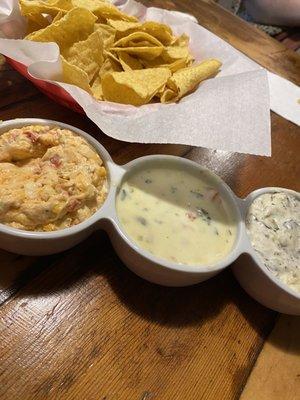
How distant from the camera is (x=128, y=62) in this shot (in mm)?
1361

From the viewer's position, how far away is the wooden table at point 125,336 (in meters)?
0.75

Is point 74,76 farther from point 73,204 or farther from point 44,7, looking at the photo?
point 73,204

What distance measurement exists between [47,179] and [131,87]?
1.45 feet

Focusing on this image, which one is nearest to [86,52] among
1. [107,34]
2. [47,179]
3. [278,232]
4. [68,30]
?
[68,30]

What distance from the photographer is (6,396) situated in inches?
27.4

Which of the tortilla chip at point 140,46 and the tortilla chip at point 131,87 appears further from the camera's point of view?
the tortilla chip at point 140,46

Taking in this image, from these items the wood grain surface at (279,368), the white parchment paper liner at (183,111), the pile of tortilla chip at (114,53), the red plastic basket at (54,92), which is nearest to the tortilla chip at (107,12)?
the pile of tortilla chip at (114,53)

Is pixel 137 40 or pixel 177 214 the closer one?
pixel 177 214

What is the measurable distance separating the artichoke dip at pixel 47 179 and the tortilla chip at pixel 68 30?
1.19ft

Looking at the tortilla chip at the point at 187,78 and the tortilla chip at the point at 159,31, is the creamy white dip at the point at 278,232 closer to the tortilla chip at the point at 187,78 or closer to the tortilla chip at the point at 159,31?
the tortilla chip at the point at 187,78

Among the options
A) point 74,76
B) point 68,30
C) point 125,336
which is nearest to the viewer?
point 125,336

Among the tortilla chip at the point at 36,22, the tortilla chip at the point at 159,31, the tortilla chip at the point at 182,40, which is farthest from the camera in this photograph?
the tortilla chip at the point at 182,40

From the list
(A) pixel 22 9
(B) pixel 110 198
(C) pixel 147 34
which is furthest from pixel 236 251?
(A) pixel 22 9

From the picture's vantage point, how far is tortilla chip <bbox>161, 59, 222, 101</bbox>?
130 centimetres
